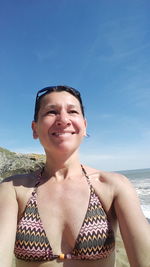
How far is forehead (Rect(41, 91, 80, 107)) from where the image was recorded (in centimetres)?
210

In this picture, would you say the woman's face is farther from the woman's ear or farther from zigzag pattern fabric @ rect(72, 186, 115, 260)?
zigzag pattern fabric @ rect(72, 186, 115, 260)

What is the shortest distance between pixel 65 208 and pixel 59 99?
87 centimetres

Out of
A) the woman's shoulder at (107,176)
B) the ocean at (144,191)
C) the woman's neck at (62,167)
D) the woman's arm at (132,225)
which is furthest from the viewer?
the ocean at (144,191)

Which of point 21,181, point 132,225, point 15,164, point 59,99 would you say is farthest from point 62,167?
point 15,164

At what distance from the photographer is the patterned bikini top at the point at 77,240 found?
1767 millimetres

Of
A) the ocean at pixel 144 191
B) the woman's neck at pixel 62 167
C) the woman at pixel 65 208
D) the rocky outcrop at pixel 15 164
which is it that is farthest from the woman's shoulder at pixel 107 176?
the rocky outcrop at pixel 15 164

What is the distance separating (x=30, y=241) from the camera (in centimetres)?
177

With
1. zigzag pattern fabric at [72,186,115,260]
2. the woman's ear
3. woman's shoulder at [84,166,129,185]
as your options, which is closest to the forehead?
the woman's ear

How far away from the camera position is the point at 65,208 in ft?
6.38

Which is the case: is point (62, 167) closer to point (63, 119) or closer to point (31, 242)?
point (63, 119)

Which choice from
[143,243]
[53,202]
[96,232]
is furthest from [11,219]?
[143,243]

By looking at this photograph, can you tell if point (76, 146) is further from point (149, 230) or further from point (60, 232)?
point (149, 230)

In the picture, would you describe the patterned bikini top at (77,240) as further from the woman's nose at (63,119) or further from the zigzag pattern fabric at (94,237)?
the woman's nose at (63,119)

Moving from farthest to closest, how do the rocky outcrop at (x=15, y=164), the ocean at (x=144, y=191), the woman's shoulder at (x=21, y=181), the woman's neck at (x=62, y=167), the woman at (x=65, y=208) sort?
the rocky outcrop at (x=15, y=164)
the ocean at (x=144, y=191)
the woman's neck at (x=62, y=167)
the woman's shoulder at (x=21, y=181)
the woman at (x=65, y=208)
